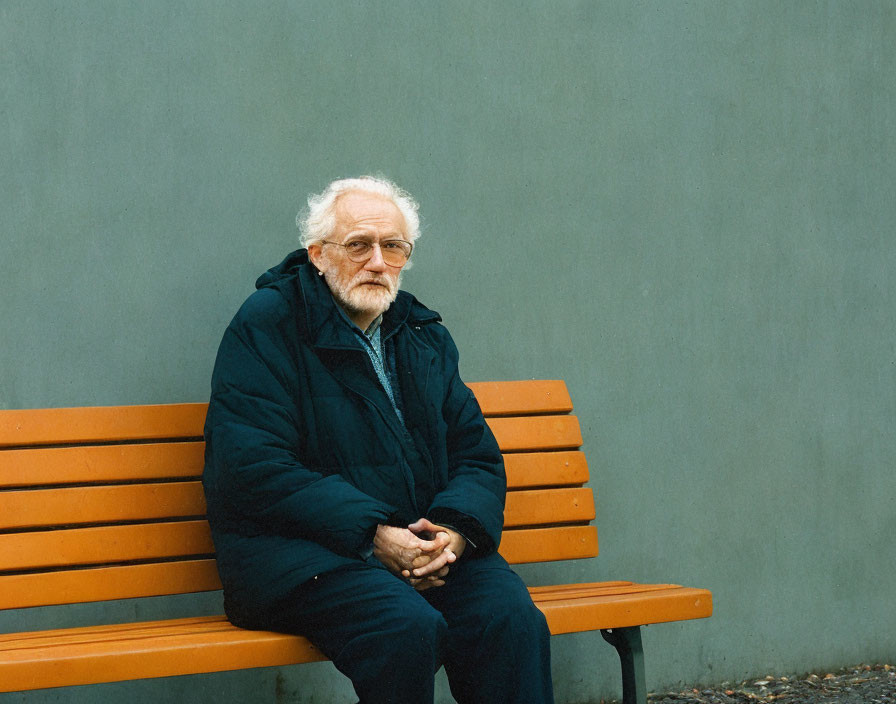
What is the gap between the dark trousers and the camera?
271cm

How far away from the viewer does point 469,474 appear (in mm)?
3297

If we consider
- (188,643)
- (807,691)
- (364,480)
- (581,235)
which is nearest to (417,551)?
(364,480)

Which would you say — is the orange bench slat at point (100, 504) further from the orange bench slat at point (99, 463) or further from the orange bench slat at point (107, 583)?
the orange bench slat at point (107, 583)

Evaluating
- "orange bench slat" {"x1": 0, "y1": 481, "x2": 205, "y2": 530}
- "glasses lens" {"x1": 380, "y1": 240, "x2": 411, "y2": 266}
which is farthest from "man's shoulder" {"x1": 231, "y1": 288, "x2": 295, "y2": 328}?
"orange bench slat" {"x1": 0, "y1": 481, "x2": 205, "y2": 530}

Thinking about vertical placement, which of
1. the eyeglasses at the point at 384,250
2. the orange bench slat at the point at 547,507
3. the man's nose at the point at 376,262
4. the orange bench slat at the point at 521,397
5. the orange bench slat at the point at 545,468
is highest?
the eyeglasses at the point at 384,250

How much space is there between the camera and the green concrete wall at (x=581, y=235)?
358 cm

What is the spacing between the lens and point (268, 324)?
3.15 m

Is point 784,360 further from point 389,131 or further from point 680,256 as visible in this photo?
point 389,131

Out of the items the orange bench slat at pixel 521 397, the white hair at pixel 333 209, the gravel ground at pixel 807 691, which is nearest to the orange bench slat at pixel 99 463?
the white hair at pixel 333 209

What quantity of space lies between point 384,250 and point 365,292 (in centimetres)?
17

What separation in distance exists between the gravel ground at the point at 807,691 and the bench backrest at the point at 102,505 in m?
2.01

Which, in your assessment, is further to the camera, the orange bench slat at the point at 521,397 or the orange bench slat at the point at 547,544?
the orange bench slat at the point at 521,397

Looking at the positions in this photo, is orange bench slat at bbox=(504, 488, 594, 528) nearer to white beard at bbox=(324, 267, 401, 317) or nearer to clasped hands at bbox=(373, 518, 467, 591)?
clasped hands at bbox=(373, 518, 467, 591)

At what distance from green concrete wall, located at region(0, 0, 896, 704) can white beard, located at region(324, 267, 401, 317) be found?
0.54m
